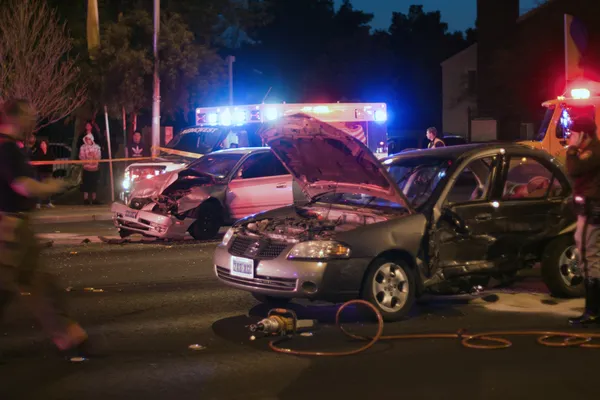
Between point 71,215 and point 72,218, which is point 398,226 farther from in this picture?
point 71,215

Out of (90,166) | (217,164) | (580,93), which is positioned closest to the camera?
(217,164)

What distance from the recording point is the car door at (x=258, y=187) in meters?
14.3

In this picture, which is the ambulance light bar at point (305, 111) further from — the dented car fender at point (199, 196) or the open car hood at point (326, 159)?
the open car hood at point (326, 159)

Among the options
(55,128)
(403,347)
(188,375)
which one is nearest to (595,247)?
(403,347)

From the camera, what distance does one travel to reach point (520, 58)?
37.4 meters

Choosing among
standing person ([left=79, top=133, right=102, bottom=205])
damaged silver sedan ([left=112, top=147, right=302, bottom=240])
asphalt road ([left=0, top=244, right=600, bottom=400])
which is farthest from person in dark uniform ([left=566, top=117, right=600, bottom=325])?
standing person ([left=79, top=133, right=102, bottom=205])

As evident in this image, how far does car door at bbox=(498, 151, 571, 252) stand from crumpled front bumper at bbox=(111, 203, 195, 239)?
242 inches

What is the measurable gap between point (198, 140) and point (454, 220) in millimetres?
13419

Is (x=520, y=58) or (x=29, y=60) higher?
(x=520, y=58)

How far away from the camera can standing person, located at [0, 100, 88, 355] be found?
6.10 m

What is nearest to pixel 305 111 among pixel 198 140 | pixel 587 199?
pixel 198 140

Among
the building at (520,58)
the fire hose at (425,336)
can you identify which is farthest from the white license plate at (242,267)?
the building at (520,58)

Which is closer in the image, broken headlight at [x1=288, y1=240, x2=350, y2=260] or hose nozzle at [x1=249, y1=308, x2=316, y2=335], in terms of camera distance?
hose nozzle at [x1=249, y1=308, x2=316, y2=335]

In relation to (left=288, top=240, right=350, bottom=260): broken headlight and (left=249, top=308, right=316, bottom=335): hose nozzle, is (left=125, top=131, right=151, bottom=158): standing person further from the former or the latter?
(left=249, top=308, right=316, bottom=335): hose nozzle
